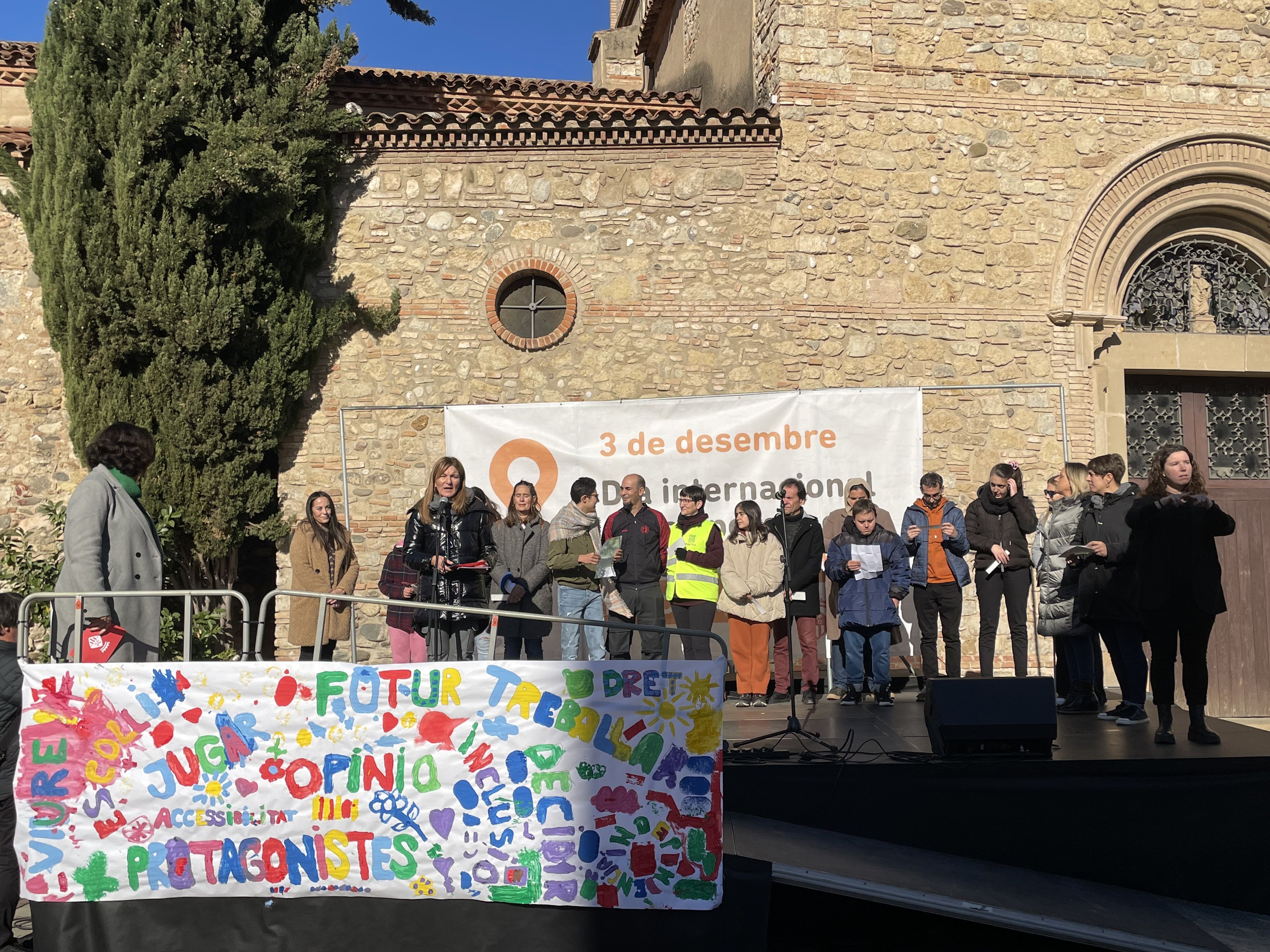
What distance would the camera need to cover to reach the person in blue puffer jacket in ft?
27.4

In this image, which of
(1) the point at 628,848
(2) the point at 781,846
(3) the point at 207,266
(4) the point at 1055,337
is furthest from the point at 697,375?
(1) the point at 628,848

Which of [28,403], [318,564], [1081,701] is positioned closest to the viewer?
[1081,701]

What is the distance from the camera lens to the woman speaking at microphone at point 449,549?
744 centimetres

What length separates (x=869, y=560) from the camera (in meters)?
8.38

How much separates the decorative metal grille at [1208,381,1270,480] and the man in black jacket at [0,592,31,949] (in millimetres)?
11627

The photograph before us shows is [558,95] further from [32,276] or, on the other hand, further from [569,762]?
[569,762]

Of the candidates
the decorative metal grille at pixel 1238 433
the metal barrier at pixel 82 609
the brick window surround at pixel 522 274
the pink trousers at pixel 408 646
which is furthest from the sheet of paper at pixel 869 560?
the decorative metal grille at pixel 1238 433

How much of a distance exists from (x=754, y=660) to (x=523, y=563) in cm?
214

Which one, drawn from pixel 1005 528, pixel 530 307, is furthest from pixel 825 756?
pixel 530 307

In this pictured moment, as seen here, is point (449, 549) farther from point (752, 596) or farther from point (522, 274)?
point (522, 274)

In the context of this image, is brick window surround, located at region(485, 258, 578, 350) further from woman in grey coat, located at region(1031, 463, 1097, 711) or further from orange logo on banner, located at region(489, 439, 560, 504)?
woman in grey coat, located at region(1031, 463, 1097, 711)

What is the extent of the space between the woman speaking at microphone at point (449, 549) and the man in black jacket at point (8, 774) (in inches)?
110

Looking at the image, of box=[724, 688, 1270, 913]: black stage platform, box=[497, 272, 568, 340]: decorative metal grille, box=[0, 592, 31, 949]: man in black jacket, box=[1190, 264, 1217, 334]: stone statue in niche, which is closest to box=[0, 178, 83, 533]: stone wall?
box=[497, 272, 568, 340]: decorative metal grille

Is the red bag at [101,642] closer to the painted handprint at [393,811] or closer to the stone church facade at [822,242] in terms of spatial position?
the painted handprint at [393,811]
